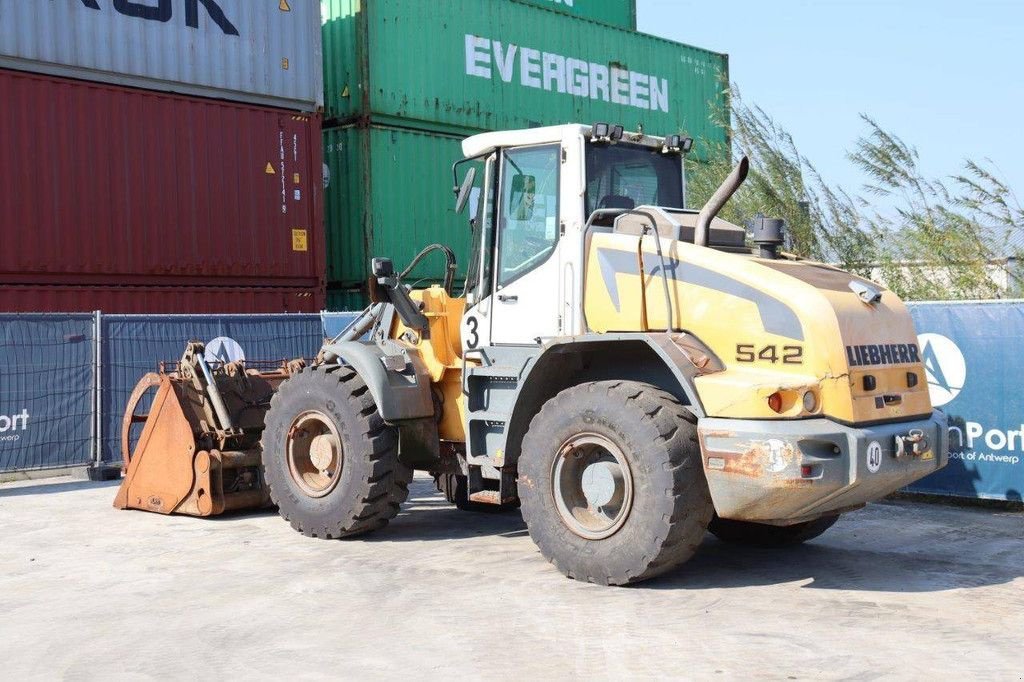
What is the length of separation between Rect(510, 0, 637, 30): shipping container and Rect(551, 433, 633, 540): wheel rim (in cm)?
1446

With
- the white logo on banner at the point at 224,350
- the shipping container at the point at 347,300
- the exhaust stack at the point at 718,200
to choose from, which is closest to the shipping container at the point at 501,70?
the shipping container at the point at 347,300

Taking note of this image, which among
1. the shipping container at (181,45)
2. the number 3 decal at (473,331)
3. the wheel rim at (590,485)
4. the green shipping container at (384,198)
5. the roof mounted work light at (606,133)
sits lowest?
the wheel rim at (590,485)

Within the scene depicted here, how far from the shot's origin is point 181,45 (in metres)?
14.8

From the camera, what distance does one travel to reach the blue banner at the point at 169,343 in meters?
12.4

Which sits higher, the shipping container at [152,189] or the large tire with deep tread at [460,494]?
the shipping container at [152,189]

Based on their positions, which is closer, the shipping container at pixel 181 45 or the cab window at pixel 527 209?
the cab window at pixel 527 209

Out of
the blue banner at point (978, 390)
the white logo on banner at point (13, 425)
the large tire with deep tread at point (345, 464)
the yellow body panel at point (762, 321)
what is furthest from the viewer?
the white logo on banner at point (13, 425)

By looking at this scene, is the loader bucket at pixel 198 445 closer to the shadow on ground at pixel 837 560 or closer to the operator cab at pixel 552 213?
the shadow on ground at pixel 837 560

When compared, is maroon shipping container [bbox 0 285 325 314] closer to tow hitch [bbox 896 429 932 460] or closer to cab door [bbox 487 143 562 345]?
cab door [bbox 487 143 562 345]

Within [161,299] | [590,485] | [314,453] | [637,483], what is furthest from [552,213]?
[161,299]

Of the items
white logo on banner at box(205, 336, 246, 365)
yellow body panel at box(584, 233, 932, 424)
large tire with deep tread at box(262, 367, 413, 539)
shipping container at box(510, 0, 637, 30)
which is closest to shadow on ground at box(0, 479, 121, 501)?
white logo on banner at box(205, 336, 246, 365)

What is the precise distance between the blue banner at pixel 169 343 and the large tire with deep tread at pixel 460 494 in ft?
12.8

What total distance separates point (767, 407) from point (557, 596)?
1.53 meters

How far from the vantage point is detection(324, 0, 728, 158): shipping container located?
16797 mm
